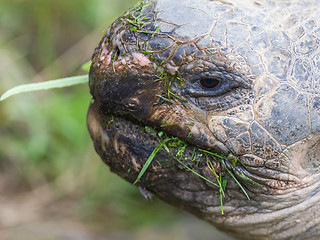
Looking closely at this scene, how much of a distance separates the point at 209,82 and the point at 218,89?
0.05 m

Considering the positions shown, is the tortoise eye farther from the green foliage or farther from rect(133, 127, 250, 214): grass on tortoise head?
the green foliage

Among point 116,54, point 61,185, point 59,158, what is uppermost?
Result: point 116,54

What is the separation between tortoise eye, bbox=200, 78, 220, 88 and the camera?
2.45 m

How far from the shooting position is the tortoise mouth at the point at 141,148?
8.36 feet

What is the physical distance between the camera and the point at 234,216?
9.21 feet

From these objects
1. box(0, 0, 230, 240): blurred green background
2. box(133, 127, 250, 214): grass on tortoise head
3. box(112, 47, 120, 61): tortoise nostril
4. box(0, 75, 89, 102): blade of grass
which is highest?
box(112, 47, 120, 61): tortoise nostril

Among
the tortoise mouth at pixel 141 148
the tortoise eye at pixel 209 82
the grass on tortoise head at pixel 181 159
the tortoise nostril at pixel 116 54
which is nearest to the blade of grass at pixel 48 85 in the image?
the tortoise mouth at pixel 141 148

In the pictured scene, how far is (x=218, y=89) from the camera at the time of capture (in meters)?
2.46

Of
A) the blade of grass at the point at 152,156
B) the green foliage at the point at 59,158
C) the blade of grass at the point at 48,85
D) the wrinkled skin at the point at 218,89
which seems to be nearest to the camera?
the wrinkled skin at the point at 218,89

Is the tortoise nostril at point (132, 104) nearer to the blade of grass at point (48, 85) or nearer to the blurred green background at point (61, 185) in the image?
the blade of grass at point (48, 85)

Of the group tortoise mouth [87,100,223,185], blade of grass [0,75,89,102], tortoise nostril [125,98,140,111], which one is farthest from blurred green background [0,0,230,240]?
tortoise nostril [125,98,140,111]

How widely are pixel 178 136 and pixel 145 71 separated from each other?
0.33 meters

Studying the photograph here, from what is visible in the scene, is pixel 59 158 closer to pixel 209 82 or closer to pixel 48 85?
pixel 48 85

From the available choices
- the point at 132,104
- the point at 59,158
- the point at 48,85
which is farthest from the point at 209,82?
the point at 59,158
